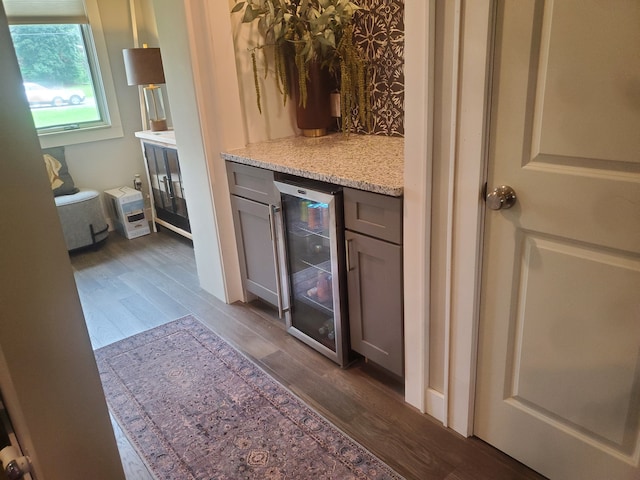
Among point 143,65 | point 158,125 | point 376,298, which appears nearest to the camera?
point 376,298

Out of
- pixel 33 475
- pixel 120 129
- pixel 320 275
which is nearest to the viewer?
pixel 33 475

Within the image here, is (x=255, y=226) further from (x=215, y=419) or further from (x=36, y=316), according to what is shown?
(x=36, y=316)

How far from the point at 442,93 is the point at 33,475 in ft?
4.55

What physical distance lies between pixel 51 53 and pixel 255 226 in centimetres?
266

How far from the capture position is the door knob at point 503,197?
1438mm

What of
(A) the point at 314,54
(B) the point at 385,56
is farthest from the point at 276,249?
→ (B) the point at 385,56

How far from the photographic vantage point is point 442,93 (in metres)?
1.52

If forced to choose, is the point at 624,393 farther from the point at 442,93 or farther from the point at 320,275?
the point at 320,275

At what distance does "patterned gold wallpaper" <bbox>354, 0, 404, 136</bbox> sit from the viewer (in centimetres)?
238

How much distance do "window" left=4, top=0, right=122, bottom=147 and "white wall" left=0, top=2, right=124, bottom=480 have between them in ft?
12.3

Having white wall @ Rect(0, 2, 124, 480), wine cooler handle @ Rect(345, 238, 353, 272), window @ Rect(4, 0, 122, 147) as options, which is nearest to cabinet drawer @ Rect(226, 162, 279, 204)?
wine cooler handle @ Rect(345, 238, 353, 272)

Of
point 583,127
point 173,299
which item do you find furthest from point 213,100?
point 583,127

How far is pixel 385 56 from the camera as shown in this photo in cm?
247

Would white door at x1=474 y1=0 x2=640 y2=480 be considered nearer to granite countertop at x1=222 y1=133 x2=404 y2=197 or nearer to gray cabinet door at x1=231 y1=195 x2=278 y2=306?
granite countertop at x1=222 y1=133 x2=404 y2=197
